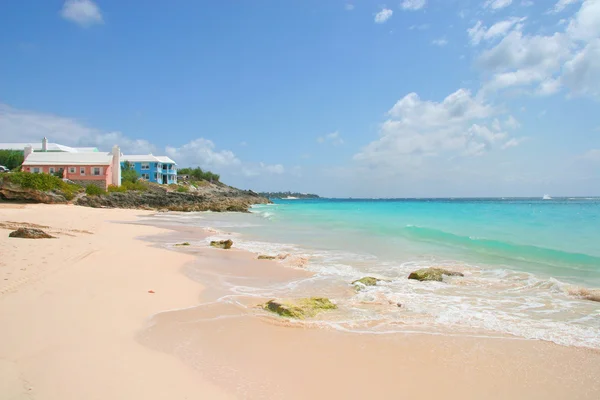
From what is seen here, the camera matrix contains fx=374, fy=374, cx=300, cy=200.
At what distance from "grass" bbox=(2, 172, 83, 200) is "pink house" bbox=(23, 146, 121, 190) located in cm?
910

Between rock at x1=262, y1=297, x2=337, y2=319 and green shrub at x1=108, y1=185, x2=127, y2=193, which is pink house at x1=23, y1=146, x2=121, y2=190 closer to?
green shrub at x1=108, y1=185, x2=127, y2=193

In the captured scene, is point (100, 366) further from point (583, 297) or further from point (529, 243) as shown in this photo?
point (529, 243)

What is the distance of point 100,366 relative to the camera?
4234mm

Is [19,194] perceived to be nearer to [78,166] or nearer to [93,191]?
[93,191]

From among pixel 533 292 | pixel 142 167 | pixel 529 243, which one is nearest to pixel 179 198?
pixel 142 167

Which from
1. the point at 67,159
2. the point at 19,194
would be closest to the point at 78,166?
the point at 67,159

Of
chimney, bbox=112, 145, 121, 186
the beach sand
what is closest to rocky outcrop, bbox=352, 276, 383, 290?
the beach sand

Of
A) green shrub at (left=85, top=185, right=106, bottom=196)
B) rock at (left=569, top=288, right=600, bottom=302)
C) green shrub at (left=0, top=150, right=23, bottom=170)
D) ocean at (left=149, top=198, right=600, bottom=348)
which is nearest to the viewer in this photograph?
ocean at (left=149, top=198, right=600, bottom=348)

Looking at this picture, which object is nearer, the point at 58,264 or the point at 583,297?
the point at 583,297

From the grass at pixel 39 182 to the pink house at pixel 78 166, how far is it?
910 cm

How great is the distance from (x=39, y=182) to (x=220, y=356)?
129 ft

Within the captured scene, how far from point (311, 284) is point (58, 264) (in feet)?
20.8

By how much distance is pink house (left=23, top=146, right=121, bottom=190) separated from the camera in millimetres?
48059

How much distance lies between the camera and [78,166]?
160ft
